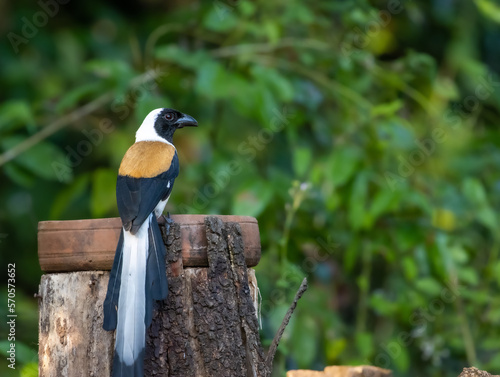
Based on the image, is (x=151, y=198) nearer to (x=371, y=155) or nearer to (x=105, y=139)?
(x=371, y=155)

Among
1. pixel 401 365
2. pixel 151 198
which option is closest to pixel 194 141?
pixel 401 365

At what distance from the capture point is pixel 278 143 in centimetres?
458

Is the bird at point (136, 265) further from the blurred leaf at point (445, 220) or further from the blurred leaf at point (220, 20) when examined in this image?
the blurred leaf at point (445, 220)

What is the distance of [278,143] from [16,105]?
1735 millimetres

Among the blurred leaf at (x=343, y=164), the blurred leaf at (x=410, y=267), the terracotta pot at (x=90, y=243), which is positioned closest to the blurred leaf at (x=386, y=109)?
the blurred leaf at (x=343, y=164)

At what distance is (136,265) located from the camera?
82.4 inches

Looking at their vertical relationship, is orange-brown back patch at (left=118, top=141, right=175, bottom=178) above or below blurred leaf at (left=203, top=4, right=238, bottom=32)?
below

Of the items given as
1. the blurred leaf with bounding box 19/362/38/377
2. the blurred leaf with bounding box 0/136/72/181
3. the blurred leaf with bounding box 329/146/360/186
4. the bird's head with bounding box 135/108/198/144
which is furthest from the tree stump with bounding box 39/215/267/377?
the blurred leaf with bounding box 0/136/72/181

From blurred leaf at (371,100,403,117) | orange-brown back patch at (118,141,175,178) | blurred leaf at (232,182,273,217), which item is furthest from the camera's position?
blurred leaf at (371,100,403,117)

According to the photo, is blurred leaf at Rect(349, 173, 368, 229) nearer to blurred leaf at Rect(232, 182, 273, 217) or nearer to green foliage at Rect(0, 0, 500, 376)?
green foliage at Rect(0, 0, 500, 376)

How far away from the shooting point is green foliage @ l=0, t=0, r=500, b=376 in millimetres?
3773

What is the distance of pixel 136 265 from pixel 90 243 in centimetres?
19

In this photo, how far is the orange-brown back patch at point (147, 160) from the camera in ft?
7.77

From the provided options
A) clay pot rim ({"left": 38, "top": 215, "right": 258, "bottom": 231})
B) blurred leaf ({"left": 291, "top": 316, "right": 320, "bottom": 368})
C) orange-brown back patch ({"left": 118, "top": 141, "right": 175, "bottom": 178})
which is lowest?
blurred leaf ({"left": 291, "top": 316, "right": 320, "bottom": 368})
